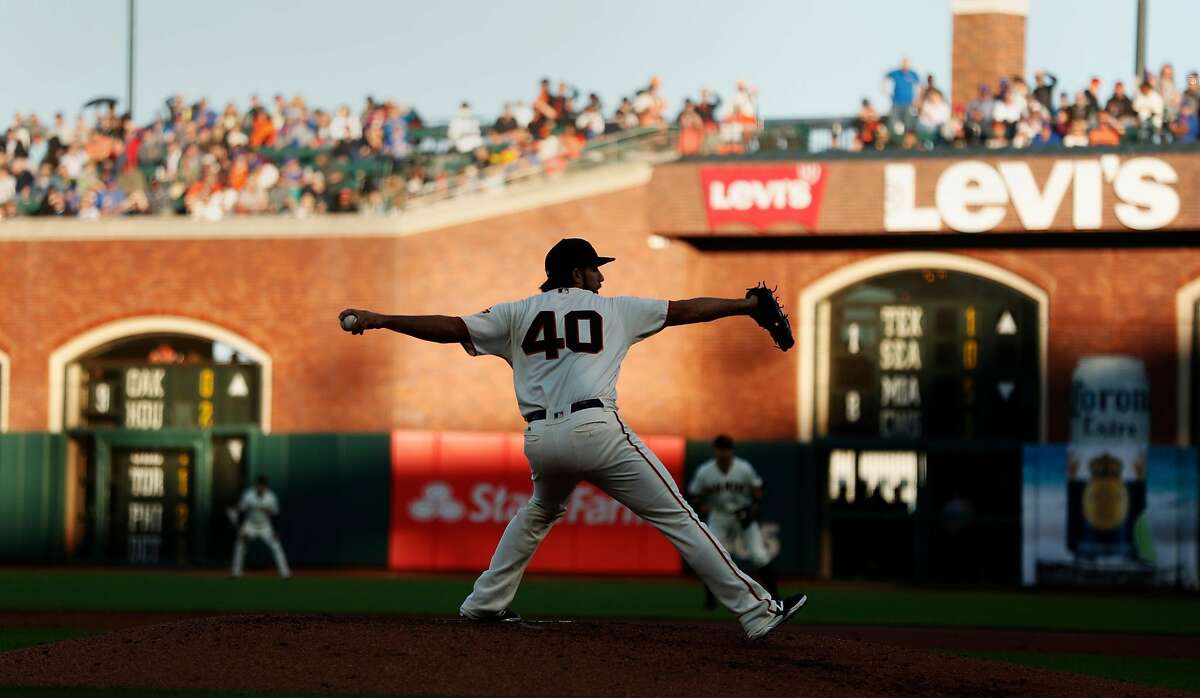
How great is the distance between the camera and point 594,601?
20.5 m

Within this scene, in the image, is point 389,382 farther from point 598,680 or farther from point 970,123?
point 598,680

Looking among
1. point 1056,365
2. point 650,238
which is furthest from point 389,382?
point 1056,365

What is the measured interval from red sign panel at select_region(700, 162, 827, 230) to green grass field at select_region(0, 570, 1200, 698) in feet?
18.1

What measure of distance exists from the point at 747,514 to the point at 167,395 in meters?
13.5

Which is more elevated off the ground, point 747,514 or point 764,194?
point 764,194

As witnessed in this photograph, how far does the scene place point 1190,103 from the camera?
2459 centimetres

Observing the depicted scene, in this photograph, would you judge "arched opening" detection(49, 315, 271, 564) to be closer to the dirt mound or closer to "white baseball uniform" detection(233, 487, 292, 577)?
"white baseball uniform" detection(233, 487, 292, 577)

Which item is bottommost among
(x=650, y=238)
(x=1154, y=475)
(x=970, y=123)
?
(x=1154, y=475)

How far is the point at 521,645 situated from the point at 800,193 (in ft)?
55.6

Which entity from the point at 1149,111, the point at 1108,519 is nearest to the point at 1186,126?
the point at 1149,111

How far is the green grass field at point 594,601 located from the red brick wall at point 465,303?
9.65ft

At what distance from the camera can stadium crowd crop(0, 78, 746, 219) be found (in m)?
27.8

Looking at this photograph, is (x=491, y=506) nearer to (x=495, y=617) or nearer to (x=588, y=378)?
(x=495, y=617)

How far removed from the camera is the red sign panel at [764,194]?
2473 centimetres
